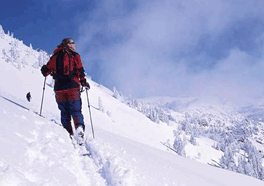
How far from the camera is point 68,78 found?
22.4 feet

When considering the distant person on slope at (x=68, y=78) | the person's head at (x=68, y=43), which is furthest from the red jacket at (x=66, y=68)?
the person's head at (x=68, y=43)

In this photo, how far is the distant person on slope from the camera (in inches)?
268

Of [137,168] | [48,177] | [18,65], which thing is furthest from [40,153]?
[18,65]

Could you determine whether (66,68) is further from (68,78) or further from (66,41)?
(66,41)

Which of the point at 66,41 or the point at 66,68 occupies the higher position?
the point at 66,41

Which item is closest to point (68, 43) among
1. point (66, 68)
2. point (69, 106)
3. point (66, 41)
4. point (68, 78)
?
point (66, 41)

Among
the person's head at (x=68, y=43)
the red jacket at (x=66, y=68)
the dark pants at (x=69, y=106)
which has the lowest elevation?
the dark pants at (x=69, y=106)

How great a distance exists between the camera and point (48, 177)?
345 cm

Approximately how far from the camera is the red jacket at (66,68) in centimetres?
681

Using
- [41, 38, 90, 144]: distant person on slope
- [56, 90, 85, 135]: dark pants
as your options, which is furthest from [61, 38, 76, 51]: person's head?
[56, 90, 85, 135]: dark pants

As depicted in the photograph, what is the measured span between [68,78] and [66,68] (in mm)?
284

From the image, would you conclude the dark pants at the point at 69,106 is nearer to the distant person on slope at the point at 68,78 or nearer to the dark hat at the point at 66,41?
the distant person on slope at the point at 68,78

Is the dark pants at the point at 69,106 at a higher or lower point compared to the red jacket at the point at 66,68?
lower

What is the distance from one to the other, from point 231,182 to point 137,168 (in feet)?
15.5
